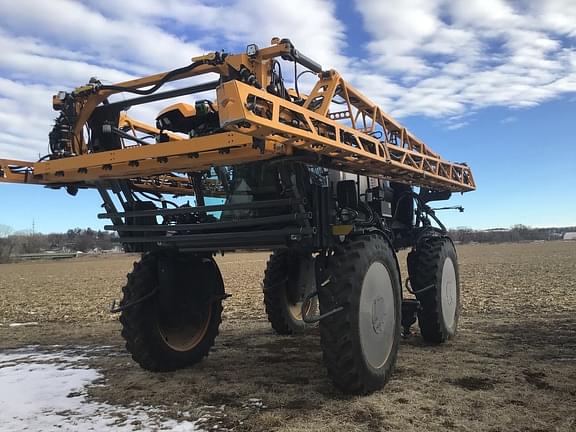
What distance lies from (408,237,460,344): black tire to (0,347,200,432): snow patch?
4.59 meters

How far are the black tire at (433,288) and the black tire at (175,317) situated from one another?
3171 millimetres

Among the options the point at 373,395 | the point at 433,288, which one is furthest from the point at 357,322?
the point at 433,288

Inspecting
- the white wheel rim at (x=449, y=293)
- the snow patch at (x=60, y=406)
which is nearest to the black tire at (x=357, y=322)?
the snow patch at (x=60, y=406)

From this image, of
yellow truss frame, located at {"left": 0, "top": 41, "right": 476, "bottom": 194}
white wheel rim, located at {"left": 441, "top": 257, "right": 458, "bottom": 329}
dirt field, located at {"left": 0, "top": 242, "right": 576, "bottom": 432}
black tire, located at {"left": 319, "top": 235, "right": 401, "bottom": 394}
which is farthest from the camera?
white wheel rim, located at {"left": 441, "top": 257, "right": 458, "bottom": 329}

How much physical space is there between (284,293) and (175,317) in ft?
10.1

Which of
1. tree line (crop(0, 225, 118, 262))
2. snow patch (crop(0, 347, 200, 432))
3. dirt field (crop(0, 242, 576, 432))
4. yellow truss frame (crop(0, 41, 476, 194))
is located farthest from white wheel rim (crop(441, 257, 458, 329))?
tree line (crop(0, 225, 118, 262))

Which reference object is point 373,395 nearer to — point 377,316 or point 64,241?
point 377,316

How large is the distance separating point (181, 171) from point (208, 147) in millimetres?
1018

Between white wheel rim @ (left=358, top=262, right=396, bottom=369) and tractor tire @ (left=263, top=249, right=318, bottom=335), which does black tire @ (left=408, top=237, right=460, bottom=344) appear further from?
tractor tire @ (left=263, top=249, right=318, bottom=335)

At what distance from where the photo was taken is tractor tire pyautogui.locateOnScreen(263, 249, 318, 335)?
9766mm

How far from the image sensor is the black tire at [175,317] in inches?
264

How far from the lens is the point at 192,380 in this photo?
6.51m

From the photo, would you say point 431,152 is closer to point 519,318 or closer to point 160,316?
point 519,318


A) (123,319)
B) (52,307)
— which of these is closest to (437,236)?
(123,319)
